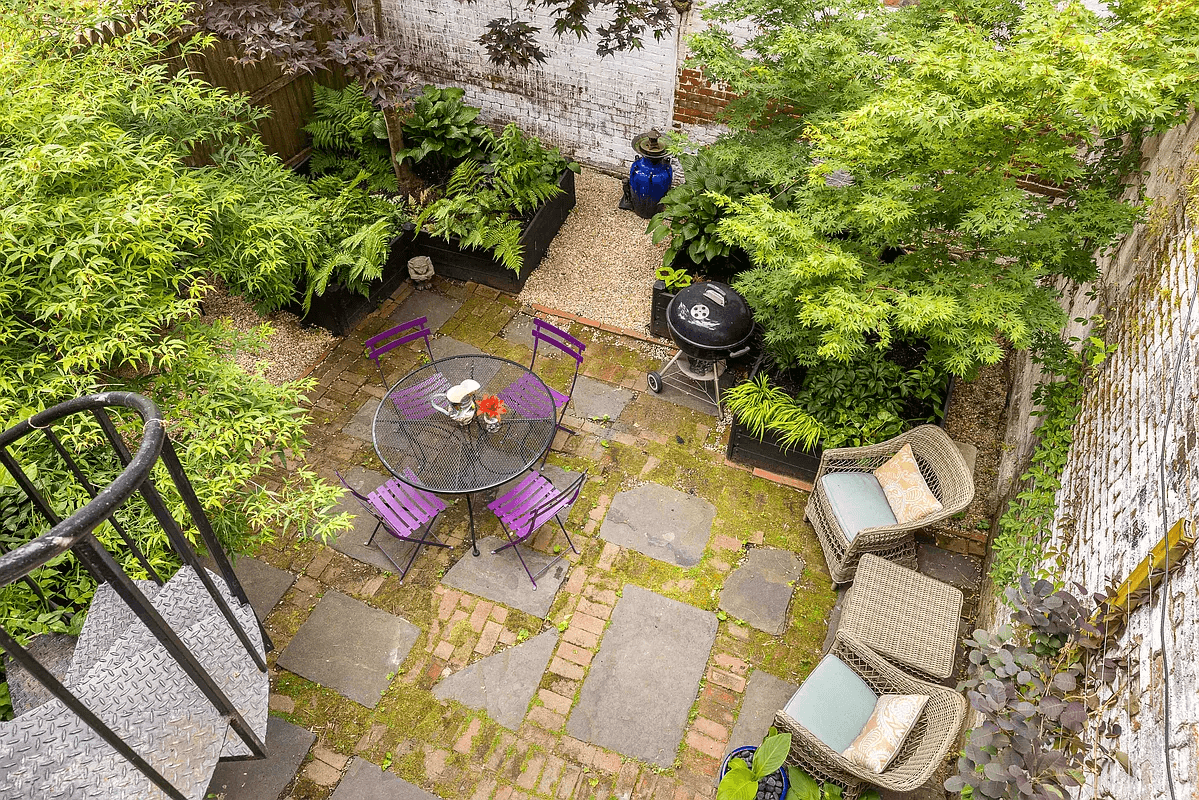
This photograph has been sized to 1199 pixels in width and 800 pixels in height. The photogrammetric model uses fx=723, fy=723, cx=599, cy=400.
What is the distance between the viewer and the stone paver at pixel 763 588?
16.5 feet

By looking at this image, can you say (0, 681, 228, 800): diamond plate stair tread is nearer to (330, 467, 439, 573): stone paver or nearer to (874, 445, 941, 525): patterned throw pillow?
(330, 467, 439, 573): stone paver

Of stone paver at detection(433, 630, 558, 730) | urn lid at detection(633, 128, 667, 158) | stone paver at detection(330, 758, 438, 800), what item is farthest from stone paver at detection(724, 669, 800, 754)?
urn lid at detection(633, 128, 667, 158)

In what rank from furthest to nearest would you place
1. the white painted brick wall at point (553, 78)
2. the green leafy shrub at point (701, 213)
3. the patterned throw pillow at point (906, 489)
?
the white painted brick wall at point (553, 78) < the green leafy shrub at point (701, 213) < the patterned throw pillow at point (906, 489)

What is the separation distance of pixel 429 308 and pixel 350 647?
343 centimetres

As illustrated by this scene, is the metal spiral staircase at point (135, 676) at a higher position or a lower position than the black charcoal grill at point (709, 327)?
higher

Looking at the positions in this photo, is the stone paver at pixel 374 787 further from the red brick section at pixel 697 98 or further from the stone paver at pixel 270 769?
the red brick section at pixel 697 98

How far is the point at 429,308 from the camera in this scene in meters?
7.12

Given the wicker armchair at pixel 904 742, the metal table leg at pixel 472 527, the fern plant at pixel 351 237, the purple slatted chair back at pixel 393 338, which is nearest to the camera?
the wicker armchair at pixel 904 742

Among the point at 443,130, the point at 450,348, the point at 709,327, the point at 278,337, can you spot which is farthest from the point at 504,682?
the point at 443,130

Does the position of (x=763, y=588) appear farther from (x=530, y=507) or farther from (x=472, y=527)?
(x=472, y=527)

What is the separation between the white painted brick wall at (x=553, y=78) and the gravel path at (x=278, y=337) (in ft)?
10.3

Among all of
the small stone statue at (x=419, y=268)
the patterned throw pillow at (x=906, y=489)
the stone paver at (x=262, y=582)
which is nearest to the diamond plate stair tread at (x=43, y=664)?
the stone paver at (x=262, y=582)

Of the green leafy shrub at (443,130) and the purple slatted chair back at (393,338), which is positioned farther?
the green leafy shrub at (443,130)

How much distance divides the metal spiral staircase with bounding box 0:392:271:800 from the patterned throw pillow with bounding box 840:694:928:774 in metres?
3.03
